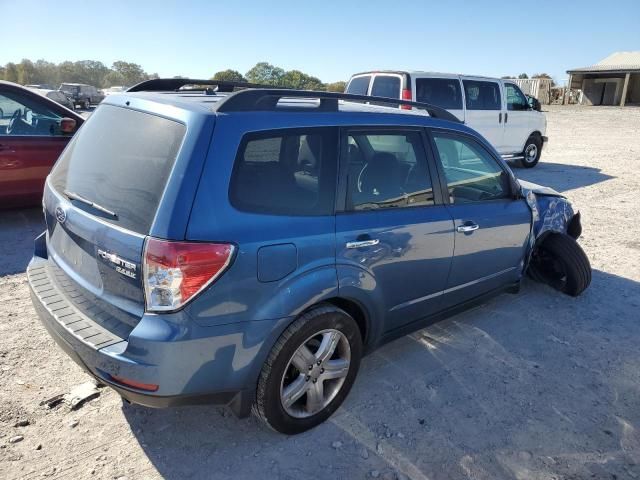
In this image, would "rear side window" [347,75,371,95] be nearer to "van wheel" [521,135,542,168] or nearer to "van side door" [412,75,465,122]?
"van side door" [412,75,465,122]

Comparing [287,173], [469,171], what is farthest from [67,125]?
[469,171]

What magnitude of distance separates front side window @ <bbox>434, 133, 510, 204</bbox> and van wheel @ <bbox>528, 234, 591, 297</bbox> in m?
1.07

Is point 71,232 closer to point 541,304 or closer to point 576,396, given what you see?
point 576,396

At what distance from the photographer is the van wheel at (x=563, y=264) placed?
14.8 feet

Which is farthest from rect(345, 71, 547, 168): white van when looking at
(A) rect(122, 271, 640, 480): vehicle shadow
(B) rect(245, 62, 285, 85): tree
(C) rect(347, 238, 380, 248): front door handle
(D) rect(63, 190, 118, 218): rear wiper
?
(B) rect(245, 62, 285, 85): tree

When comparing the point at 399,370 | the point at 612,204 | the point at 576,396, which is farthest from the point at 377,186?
→ the point at 612,204

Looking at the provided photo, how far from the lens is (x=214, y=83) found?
3416mm

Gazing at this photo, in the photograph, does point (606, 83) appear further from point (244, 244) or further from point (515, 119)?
point (244, 244)

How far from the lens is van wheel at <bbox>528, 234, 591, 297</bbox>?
14.8ft

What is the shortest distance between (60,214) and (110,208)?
1.72ft

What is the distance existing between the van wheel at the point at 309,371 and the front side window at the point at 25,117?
5166mm

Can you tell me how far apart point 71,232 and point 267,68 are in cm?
3355

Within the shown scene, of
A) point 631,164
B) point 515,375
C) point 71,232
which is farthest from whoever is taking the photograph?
point 631,164

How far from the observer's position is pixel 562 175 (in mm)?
11203
